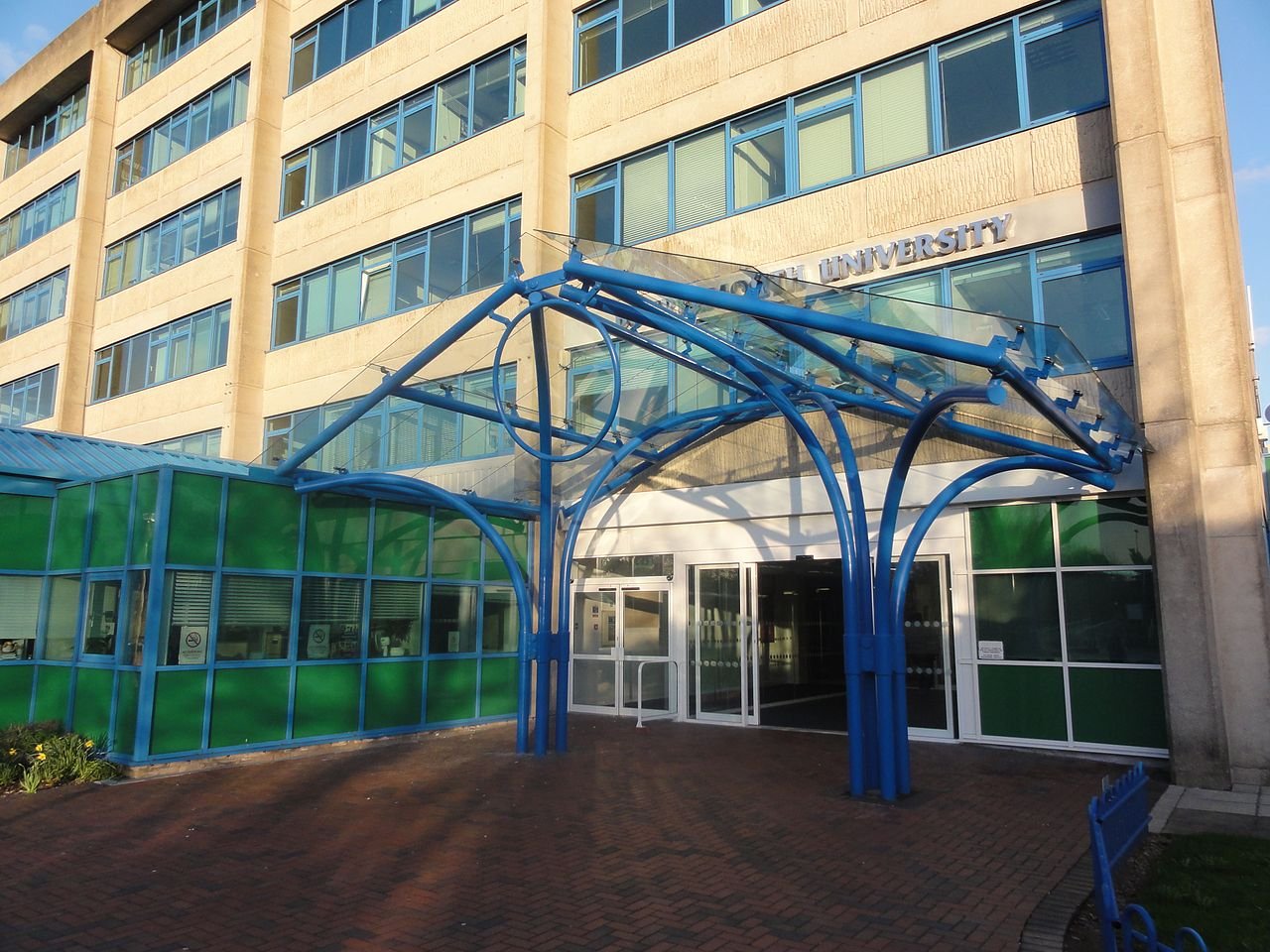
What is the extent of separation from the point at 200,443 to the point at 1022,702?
18.4 meters

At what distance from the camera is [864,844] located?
7.40 metres

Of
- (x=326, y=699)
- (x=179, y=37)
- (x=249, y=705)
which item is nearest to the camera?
(x=249, y=705)

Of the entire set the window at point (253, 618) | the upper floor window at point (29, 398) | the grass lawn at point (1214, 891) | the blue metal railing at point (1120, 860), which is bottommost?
the grass lawn at point (1214, 891)

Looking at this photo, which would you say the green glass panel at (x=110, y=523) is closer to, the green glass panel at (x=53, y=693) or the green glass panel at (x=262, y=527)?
the green glass panel at (x=262, y=527)

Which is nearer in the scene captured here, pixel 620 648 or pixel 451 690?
pixel 451 690

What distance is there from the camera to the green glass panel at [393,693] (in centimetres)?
1317

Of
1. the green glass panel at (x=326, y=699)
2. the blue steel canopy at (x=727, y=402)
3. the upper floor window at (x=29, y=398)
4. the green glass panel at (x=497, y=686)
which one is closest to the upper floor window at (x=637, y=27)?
the blue steel canopy at (x=727, y=402)

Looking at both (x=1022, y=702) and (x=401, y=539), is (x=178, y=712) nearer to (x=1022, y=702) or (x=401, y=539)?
(x=401, y=539)

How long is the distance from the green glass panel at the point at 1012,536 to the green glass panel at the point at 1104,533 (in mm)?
199

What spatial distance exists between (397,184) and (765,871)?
1670 centimetres

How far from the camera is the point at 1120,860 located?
21.7 feet

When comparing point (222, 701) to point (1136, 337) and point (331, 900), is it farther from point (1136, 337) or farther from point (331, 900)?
point (1136, 337)

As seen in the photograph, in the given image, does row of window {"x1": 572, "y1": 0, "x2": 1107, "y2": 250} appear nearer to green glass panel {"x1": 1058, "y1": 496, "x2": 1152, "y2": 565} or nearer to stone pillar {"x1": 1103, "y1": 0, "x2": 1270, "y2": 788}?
stone pillar {"x1": 1103, "y1": 0, "x2": 1270, "y2": 788}

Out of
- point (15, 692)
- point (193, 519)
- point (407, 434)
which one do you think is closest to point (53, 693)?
point (15, 692)
